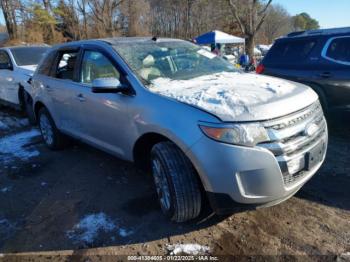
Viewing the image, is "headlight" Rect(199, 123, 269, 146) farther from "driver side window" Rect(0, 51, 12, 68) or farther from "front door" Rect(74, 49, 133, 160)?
"driver side window" Rect(0, 51, 12, 68)

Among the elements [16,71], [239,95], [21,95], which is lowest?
[21,95]

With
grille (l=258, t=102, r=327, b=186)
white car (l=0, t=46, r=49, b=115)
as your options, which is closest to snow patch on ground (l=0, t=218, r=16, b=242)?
grille (l=258, t=102, r=327, b=186)

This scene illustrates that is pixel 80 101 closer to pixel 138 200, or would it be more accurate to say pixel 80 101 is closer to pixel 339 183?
pixel 138 200

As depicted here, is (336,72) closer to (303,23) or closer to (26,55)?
(26,55)

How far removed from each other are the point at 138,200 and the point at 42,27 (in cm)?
3444

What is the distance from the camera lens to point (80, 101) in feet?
13.4

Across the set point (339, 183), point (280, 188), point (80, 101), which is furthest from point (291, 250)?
point (80, 101)

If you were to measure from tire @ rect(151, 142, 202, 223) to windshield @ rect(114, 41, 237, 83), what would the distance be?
0.81m

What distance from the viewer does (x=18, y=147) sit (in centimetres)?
565

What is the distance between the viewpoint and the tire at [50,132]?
16.9 feet

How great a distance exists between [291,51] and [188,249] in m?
4.17

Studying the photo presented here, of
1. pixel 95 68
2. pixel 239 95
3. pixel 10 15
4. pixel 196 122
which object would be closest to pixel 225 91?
pixel 239 95

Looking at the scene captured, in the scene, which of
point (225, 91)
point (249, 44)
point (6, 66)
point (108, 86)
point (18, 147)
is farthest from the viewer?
point (249, 44)

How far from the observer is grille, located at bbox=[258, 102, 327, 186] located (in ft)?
Answer: 8.35
